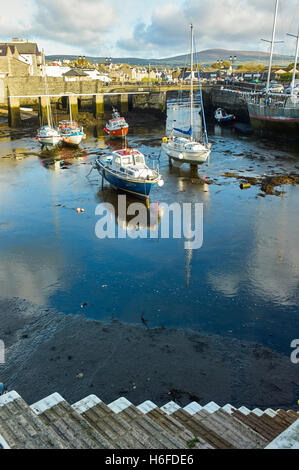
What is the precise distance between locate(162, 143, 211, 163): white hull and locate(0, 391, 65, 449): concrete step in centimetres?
2632

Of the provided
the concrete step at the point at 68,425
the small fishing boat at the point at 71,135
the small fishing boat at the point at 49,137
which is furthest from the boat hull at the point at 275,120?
the concrete step at the point at 68,425

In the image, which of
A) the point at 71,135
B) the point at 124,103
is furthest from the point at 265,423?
the point at 124,103

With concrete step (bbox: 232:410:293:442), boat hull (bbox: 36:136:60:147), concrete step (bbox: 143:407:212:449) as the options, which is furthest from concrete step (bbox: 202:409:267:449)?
boat hull (bbox: 36:136:60:147)

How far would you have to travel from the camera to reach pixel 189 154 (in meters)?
30.7

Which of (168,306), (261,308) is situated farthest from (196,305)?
(261,308)

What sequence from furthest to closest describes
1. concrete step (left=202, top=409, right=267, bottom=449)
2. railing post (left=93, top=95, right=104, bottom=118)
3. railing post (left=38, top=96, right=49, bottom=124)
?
railing post (left=93, top=95, right=104, bottom=118) < railing post (left=38, top=96, right=49, bottom=124) < concrete step (left=202, top=409, right=267, bottom=449)

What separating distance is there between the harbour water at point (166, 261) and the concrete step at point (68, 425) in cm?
621

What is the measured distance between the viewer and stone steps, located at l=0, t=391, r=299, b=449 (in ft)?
17.8

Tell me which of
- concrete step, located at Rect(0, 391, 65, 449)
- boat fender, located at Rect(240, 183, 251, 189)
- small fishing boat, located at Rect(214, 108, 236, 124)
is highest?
small fishing boat, located at Rect(214, 108, 236, 124)

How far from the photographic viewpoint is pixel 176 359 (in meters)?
10.8

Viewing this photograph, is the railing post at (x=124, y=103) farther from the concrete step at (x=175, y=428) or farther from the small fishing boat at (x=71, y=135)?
the concrete step at (x=175, y=428)

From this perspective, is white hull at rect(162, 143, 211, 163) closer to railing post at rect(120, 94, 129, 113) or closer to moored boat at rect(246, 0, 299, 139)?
moored boat at rect(246, 0, 299, 139)

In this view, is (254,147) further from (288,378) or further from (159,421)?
(159,421)

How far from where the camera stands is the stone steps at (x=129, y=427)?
5.43 meters
